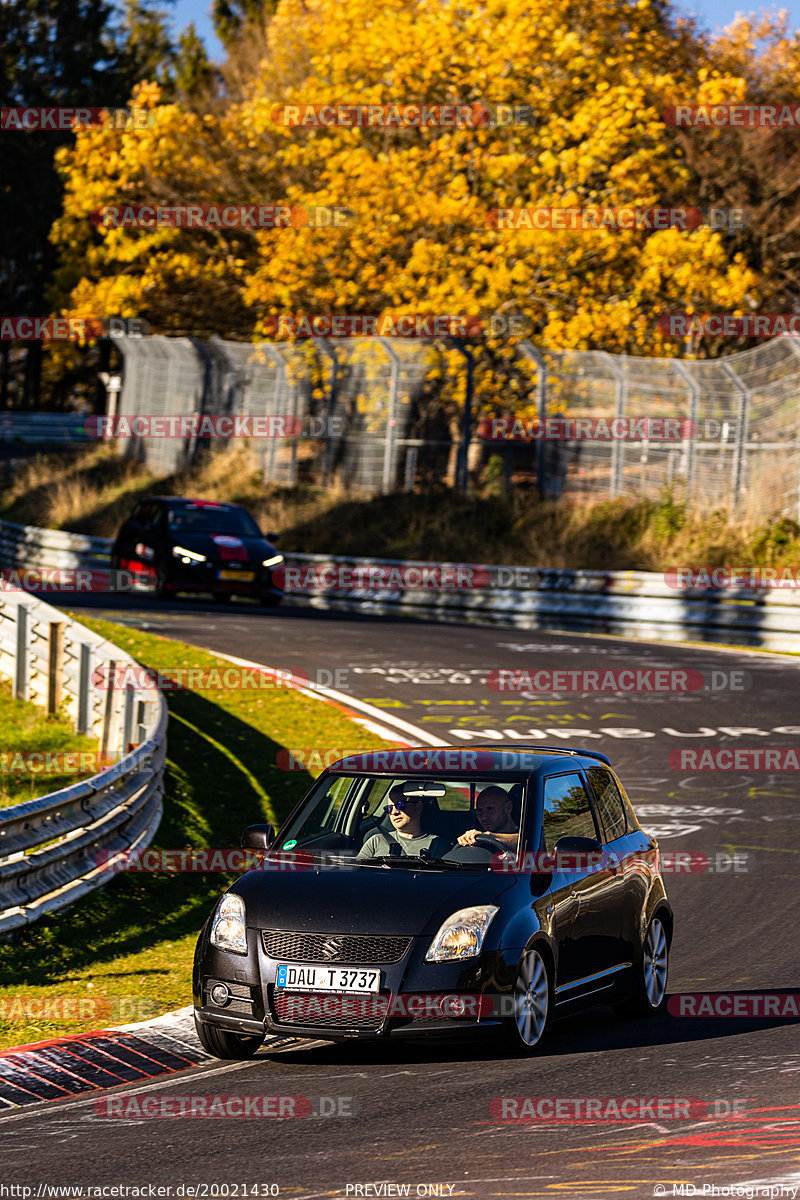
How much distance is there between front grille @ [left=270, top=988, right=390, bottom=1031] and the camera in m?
6.99

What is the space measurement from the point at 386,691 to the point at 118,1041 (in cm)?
1185

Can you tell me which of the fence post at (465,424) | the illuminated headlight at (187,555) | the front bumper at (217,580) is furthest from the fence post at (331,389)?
the illuminated headlight at (187,555)

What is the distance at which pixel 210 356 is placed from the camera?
4184cm

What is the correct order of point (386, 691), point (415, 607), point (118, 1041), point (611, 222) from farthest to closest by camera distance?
1. point (611, 222)
2. point (415, 607)
3. point (386, 691)
4. point (118, 1041)

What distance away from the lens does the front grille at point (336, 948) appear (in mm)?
7074

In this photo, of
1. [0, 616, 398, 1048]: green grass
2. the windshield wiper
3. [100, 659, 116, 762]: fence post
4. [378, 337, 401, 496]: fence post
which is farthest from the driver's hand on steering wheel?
[378, 337, 401, 496]: fence post

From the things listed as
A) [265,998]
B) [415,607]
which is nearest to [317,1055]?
[265,998]

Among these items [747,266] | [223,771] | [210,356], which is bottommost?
[223,771]

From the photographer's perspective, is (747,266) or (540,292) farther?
(747,266)

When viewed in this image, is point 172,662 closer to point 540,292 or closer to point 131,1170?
point 131,1170

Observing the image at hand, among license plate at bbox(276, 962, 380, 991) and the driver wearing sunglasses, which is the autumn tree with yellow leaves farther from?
license plate at bbox(276, 962, 380, 991)

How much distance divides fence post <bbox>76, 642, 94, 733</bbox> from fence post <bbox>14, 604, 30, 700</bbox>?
1.54 metres

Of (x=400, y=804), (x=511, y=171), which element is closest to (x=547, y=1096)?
(x=400, y=804)

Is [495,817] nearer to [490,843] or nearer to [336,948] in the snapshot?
[490,843]
